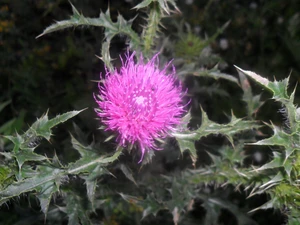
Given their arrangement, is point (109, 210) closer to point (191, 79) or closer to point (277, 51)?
point (191, 79)

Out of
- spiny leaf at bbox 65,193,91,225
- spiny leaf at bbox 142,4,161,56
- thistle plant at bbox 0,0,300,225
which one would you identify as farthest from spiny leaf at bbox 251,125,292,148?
spiny leaf at bbox 65,193,91,225

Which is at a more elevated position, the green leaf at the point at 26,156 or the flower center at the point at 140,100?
the flower center at the point at 140,100

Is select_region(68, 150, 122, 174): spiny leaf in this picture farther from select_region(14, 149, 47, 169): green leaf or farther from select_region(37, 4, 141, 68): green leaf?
select_region(37, 4, 141, 68): green leaf

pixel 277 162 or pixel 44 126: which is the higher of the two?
pixel 44 126

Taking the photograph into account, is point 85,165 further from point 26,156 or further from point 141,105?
point 141,105

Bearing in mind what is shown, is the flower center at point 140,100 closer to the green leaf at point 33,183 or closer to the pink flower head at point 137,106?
the pink flower head at point 137,106

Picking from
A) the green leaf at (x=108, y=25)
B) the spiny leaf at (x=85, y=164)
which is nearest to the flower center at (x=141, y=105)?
the spiny leaf at (x=85, y=164)

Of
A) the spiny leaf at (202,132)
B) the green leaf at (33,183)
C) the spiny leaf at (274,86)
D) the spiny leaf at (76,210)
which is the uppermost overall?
the spiny leaf at (274,86)

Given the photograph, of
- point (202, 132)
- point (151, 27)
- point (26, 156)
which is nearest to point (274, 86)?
point (202, 132)

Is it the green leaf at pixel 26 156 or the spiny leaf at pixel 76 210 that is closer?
the green leaf at pixel 26 156
